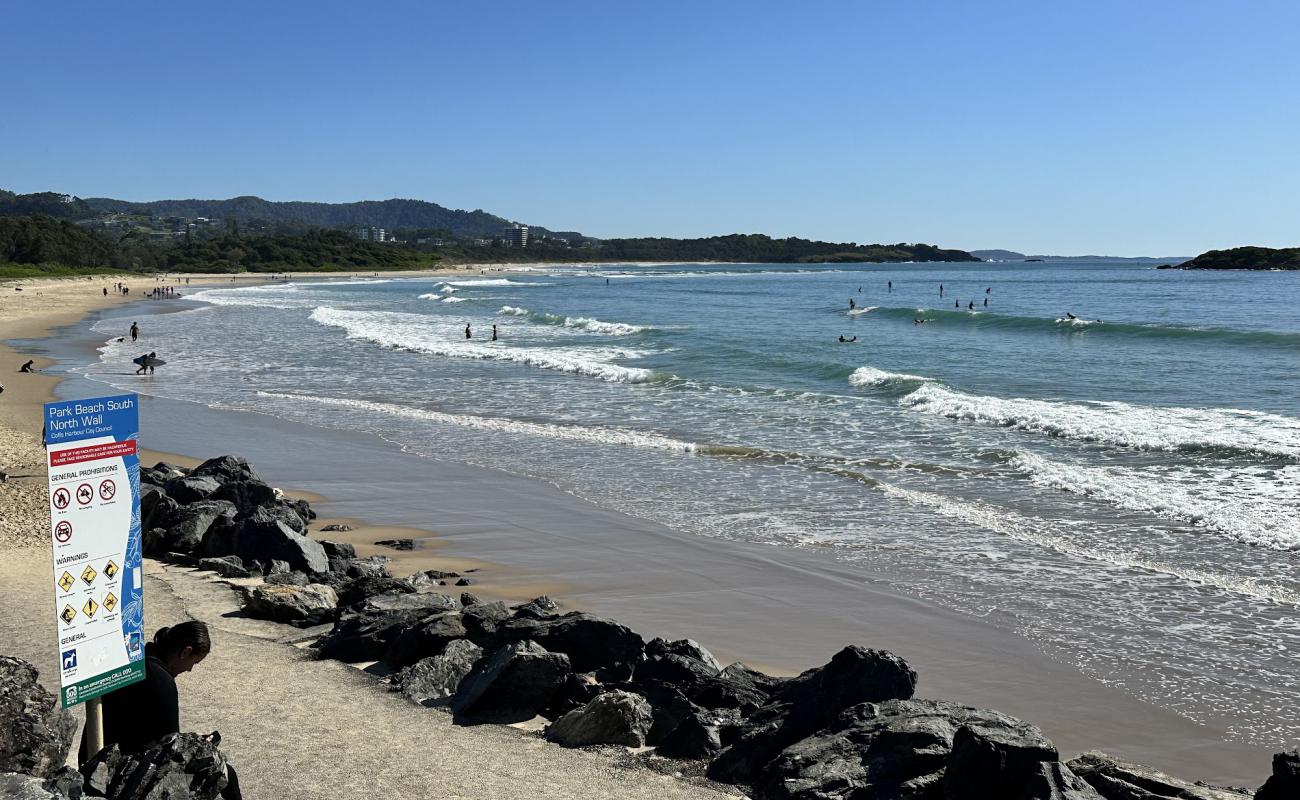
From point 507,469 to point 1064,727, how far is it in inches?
438

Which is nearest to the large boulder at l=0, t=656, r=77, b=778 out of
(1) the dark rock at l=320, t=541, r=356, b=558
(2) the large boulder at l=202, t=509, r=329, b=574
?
(2) the large boulder at l=202, t=509, r=329, b=574

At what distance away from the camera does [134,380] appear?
95.9 feet

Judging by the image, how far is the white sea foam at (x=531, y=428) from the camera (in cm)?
2002

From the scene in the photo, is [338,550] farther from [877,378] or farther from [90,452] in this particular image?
[877,378]

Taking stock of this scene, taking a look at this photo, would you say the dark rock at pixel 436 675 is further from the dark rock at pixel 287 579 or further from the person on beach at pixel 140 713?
the dark rock at pixel 287 579

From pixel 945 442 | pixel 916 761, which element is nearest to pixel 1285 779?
pixel 916 761

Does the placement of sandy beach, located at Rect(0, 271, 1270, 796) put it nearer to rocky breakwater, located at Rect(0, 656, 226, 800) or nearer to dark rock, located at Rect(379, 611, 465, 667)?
dark rock, located at Rect(379, 611, 465, 667)

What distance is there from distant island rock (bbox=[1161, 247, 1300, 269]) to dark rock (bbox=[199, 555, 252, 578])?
16034 cm

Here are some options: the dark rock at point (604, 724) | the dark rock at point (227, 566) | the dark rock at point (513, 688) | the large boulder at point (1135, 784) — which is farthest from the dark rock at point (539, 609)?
the large boulder at point (1135, 784)

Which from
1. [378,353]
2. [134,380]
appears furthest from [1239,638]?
[378,353]

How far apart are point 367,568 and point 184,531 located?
2.24 metres

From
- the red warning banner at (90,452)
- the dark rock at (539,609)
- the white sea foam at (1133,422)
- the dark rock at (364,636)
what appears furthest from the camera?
the white sea foam at (1133,422)

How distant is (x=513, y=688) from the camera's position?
7.55 m

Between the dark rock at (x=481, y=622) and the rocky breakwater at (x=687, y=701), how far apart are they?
0.01 meters
